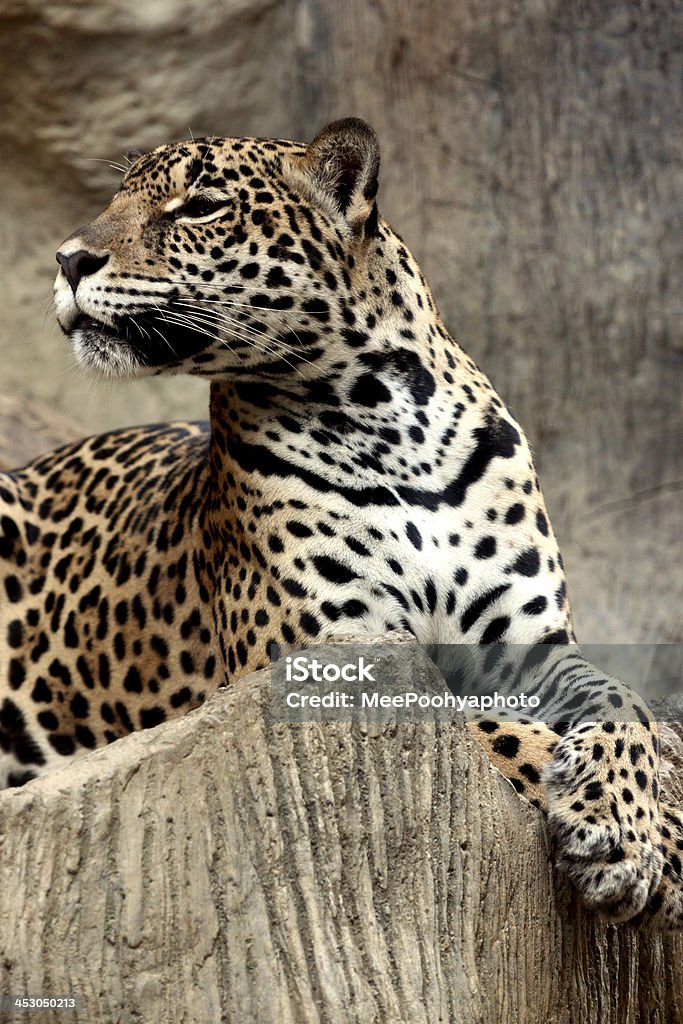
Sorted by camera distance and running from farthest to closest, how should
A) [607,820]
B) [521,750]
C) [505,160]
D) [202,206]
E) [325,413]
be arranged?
[505,160] → [325,413] → [202,206] → [521,750] → [607,820]

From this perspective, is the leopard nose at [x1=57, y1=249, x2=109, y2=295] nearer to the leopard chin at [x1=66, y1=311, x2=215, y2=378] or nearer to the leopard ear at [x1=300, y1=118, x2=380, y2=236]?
the leopard chin at [x1=66, y1=311, x2=215, y2=378]

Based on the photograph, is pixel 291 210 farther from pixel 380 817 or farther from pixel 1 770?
pixel 1 770

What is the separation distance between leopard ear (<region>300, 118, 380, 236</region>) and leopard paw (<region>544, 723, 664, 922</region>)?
7.17 ft

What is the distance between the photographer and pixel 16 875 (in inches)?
150

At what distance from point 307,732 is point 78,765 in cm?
59

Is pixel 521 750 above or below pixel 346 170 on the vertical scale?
below

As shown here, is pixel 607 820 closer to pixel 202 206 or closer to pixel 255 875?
pixel 255 875

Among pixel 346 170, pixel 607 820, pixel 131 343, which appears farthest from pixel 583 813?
pixel 346 170

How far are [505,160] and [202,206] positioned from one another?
4341mm

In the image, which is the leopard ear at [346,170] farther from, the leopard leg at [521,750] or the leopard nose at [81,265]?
the leopard leg at [521,750]

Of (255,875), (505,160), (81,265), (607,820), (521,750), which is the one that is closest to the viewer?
(255,875)

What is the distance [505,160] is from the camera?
31.5ft

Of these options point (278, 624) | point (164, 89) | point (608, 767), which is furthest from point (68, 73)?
point (608, 767)

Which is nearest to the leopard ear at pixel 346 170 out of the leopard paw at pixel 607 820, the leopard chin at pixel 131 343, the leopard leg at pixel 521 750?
the leopard chin at pixel 131 343
